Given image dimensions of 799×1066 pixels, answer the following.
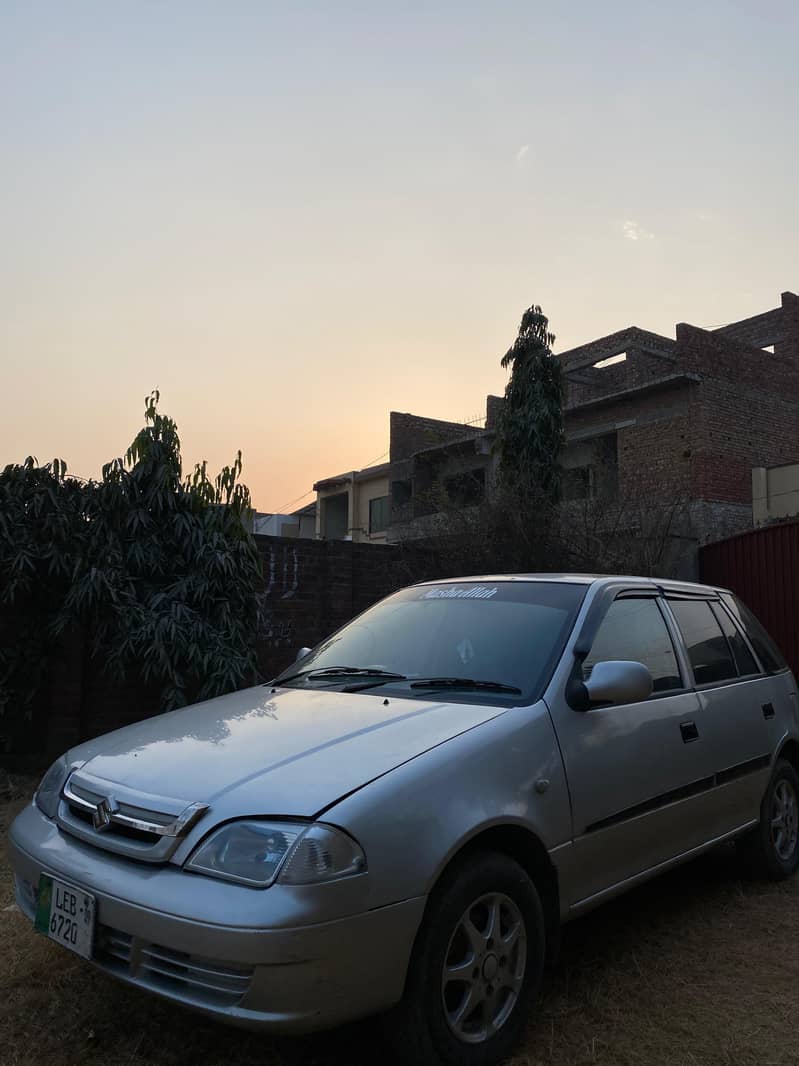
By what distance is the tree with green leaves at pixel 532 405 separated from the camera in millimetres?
18281

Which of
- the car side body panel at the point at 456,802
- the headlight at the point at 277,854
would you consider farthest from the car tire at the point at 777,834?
the headlight at the point at 277,854

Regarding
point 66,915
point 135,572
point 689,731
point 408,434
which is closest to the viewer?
point 66,915

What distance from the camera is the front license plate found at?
253 centimetres

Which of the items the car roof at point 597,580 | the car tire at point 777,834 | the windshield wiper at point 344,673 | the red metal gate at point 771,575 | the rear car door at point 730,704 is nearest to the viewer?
the windshield wiper at point 344,673

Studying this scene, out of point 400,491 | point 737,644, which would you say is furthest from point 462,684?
point 400,491

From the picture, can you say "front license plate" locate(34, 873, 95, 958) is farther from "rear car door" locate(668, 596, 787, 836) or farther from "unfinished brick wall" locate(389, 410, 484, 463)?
"unfinished brick wall" locate(389, 410, 484, 463)

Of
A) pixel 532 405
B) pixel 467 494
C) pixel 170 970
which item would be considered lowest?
pixel 170 970

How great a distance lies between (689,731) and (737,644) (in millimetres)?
1086

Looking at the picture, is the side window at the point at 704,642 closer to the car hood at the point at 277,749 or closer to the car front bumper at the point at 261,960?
the car hood at the point at 277,749

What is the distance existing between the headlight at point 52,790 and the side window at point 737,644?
3.32m

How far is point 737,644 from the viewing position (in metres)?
4.75

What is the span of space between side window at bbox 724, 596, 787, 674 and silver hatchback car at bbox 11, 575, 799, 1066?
3.10 ft

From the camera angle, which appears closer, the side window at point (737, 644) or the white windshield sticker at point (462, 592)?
the white windshield sticker at point (462, 592)

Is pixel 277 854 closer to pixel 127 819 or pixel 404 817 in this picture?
pixel 404 817
